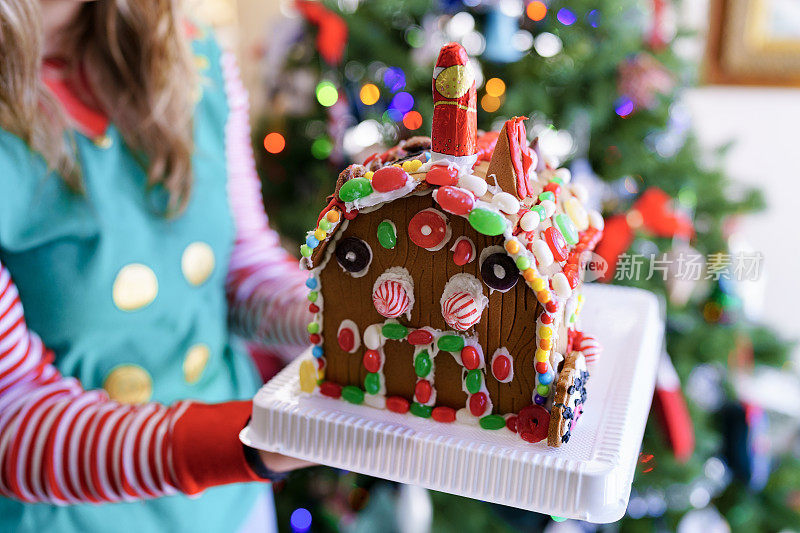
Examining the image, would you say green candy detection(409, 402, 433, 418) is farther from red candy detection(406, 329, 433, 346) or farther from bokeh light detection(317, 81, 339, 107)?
bokeh light detection(317, 81, 339, 107)

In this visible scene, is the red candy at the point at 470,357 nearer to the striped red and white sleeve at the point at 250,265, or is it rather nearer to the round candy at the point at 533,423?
the round candy at the point at 533,423

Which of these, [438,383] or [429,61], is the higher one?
[429,61]

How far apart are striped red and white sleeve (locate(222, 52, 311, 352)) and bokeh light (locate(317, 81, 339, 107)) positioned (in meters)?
0.41

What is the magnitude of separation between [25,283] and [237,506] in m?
0.40

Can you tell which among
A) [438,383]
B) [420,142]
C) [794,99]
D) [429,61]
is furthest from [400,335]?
[794,99]

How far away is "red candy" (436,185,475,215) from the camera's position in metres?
0.55

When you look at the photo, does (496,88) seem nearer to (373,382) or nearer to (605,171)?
(605,171)

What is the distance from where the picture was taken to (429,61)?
1.24 meters

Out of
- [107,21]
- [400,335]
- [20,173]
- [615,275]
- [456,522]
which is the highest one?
[107,21]

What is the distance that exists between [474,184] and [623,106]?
0.81 metres

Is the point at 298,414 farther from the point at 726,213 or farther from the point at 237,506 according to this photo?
the point at 726,213

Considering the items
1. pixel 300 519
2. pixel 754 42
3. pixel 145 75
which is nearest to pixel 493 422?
pixel 145 75

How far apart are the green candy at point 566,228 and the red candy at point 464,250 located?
0.09 m

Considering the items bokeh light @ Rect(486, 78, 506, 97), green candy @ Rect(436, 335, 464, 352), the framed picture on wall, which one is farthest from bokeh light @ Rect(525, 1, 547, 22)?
the framed picture on wall
